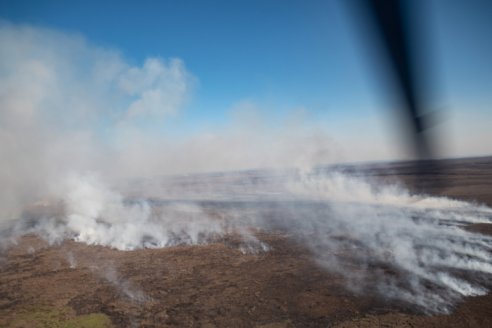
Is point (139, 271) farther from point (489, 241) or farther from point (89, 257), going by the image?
point (489, 241)

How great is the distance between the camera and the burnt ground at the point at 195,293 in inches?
482

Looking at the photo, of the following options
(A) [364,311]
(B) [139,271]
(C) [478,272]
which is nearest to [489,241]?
(C) [478,272]

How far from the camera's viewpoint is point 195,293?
1505 centimetres

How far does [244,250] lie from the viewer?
2166cm

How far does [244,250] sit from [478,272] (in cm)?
1321

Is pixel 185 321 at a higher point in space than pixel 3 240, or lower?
lower

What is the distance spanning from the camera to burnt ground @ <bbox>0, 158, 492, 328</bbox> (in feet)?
40.2

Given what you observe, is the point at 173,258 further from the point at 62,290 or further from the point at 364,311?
the point at 364,311

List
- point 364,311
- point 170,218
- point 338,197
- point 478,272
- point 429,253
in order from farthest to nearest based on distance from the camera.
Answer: point 338,197 → point 170,218 → point 429,253 → point 478,272 → point 364,311

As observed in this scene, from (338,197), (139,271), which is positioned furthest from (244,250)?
(338,197)

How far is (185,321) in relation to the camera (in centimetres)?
1252

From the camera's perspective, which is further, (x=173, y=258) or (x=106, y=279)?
(x=173, y=258)

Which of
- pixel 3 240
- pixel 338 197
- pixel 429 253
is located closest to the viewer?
pixel 429 253

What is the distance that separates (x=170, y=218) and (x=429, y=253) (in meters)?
25.4
